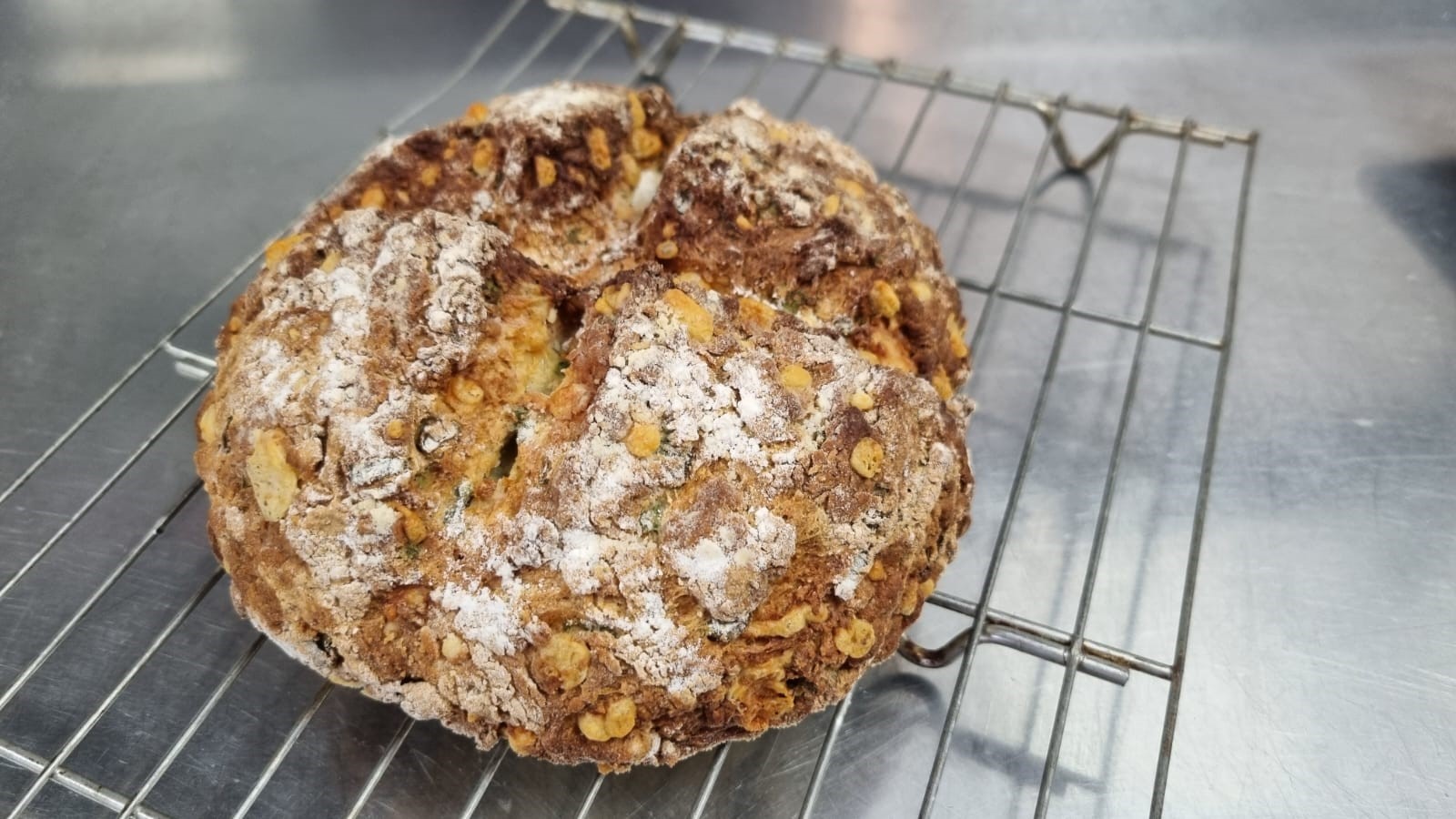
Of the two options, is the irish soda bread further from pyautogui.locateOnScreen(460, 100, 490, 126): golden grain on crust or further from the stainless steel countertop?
the stainless steel countertop

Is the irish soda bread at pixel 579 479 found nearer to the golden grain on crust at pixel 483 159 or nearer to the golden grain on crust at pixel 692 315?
the golden grain on crust at pixel 692 315

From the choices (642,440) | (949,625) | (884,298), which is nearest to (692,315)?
(642,440)

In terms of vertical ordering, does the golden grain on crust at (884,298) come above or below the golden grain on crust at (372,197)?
above

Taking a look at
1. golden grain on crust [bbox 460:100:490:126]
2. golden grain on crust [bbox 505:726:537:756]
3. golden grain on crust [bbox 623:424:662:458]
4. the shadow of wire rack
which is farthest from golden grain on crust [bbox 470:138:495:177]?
golden grain on crust [bbox 505:726:537:756]

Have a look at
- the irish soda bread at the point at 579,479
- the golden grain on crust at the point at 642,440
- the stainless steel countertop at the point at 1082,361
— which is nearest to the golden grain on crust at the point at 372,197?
the irish soda bread at the point at 579,479

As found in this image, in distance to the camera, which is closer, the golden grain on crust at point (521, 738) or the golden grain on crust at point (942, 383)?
the golden grain on crust at point (521, 738)

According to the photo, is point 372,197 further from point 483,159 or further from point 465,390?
point 465,390
